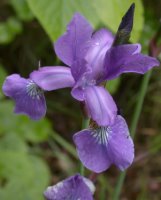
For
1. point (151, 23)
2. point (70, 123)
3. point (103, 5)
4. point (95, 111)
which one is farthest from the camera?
point (70, 123)

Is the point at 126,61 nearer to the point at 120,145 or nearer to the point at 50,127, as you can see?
the point at 120,145

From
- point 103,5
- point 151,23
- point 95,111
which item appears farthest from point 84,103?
point 151,23

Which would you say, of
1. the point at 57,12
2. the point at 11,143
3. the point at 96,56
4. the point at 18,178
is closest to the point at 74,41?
the point at 96,56

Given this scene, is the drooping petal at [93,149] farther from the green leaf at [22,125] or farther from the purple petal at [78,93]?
the green leaf at [22,125]

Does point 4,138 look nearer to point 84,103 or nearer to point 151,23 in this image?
point 151,23

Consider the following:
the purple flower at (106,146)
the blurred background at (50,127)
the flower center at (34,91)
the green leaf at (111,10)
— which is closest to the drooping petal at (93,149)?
the purple flower at (106,146)

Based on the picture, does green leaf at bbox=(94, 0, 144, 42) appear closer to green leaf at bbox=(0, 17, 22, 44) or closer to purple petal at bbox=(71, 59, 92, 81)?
purple petal at bbox=(71, 59, 92, 81)

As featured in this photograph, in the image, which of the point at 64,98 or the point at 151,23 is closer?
the point at 151,23
